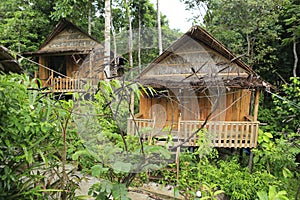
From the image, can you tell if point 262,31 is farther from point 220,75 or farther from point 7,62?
point 7,62

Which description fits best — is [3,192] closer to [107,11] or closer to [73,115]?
[73,115]

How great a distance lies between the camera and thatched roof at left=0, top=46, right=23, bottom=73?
5.89ft

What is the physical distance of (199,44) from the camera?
17.3ft

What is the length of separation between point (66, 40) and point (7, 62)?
7.53 metres

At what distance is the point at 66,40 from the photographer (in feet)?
29.0

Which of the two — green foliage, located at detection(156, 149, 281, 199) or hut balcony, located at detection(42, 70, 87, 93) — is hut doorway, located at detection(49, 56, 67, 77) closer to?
hut balcony, located at detection(42, 70, 87, 93)

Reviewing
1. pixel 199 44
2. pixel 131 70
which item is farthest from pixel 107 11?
pixel 131 70

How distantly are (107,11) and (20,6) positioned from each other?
23.4 feet

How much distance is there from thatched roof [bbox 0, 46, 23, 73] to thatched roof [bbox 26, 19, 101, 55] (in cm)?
661

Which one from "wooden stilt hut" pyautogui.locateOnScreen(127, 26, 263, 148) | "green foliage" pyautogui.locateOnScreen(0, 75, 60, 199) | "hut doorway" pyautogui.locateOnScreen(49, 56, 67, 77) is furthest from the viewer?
"hut doorway" pyautogui.locateOnScreen(49, 56, 67, 77)

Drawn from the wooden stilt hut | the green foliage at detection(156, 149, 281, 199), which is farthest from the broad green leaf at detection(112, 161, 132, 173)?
the wooden stilt hut

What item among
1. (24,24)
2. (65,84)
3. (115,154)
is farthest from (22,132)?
(24,24)

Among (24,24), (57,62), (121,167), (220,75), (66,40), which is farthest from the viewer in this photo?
(24,24)

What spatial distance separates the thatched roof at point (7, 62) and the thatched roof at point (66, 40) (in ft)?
21.7
